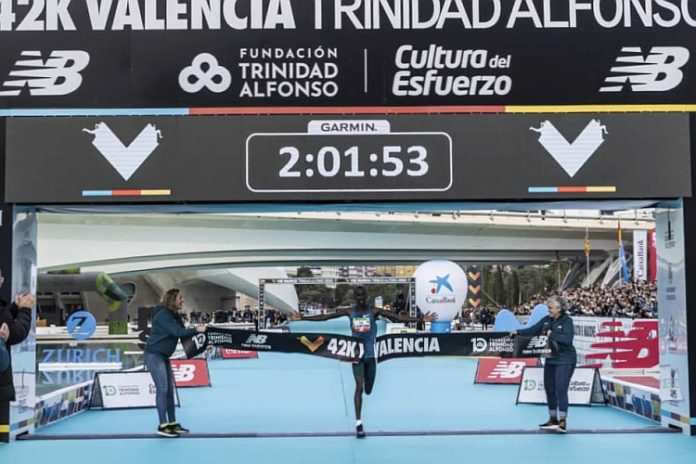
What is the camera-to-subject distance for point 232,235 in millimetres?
37469

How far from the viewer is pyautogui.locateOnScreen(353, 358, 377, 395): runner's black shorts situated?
28.6 ft

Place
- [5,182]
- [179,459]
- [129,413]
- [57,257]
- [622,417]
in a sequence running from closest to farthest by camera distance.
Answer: [179,459] → [5,182] → [622,417] → [129,413] → [57,257]

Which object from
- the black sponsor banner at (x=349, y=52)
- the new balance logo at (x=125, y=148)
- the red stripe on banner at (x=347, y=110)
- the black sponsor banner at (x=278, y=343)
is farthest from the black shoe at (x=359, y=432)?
the new balance logo at (x=125, y=148)

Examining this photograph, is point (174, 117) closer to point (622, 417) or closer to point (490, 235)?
point (622, 417)

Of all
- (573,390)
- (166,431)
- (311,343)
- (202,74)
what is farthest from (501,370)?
(202,74)

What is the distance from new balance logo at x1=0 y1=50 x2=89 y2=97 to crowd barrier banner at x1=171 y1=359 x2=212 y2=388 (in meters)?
7.28

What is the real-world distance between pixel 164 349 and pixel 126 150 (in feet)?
7.43

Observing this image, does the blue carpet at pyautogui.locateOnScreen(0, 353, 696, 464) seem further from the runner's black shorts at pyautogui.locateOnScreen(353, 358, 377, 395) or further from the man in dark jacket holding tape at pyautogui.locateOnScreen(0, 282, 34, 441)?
the man in dark jacket holding tape at pyautogui.locateOnScreen(0, 282, 34, 441)

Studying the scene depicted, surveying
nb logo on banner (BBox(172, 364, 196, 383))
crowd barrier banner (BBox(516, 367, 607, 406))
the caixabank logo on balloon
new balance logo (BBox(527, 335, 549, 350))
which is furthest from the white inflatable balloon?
new balance logo (BBox(527, 335, 549, 350))

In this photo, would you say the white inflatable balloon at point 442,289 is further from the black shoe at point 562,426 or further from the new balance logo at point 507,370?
the black shoe at point 562,426

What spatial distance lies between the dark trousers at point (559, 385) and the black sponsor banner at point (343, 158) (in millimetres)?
2030

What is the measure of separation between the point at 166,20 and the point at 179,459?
4729 mm

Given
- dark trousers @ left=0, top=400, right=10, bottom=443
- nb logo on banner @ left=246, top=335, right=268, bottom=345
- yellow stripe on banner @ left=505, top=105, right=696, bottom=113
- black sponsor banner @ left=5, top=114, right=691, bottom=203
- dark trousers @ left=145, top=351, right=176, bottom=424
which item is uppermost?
yellow stripe on banner @ left=505, top=105, right=696, bottom=113

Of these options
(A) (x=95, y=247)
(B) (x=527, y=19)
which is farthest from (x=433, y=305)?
(B) (x=527, y=19)
